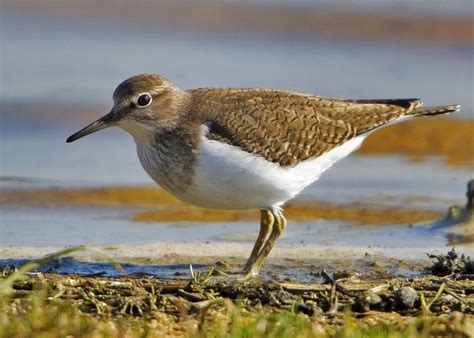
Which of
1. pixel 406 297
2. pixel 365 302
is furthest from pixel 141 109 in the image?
pixel 406 297

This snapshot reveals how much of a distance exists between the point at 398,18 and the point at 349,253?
436 inches

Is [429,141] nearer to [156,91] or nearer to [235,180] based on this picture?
[156,91]

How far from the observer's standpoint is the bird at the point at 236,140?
27.5 ft

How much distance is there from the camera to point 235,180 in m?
8.33

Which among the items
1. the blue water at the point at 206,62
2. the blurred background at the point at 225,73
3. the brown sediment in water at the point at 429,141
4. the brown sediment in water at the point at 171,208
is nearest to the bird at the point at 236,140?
the blurred background at the point at 225,73

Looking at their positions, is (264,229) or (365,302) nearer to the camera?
(365,302)

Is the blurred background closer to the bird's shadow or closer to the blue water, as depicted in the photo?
the blue water

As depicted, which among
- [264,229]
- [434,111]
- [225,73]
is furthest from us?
[225,73]

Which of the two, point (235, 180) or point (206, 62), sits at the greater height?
point (206, 62)

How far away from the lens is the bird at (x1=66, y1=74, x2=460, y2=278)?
8.37 m

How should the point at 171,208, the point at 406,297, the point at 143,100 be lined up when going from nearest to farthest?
the point at 406,297 → the point at 143,100 → the point at 171,208

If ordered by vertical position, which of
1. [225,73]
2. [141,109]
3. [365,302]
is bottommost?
[365,302]

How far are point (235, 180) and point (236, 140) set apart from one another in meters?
0.36

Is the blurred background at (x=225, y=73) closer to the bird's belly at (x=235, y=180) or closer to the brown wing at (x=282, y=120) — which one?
the bird's belly at (x=235, y=180)
